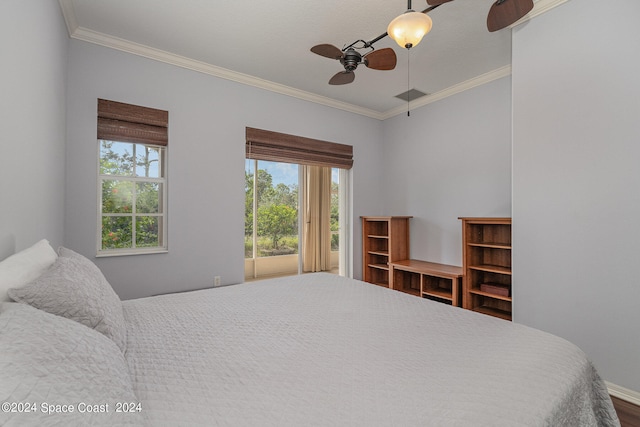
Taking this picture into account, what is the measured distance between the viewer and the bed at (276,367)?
25.7 inches

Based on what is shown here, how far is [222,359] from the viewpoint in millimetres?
1081

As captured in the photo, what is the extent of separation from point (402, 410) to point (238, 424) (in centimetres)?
44

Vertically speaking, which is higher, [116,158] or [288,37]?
[288,37]

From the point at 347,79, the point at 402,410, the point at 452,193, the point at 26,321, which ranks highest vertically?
the point at 347,79

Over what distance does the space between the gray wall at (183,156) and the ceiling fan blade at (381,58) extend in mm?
1833

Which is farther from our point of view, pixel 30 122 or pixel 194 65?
pixel 194 65

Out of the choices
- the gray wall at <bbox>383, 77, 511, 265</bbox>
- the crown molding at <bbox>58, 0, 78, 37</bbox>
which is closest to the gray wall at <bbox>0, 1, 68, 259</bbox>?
the crown molding at <bbox>58, 0, 78, 37</bbox>

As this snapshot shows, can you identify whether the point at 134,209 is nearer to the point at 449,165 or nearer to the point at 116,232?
the point at 116,232

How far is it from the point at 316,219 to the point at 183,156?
9.63 feet

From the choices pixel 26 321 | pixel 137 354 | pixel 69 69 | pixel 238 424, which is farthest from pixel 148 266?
pixel 238 424

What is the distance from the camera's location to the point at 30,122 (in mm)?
1646

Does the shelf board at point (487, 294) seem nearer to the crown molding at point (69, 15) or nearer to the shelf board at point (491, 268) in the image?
the shelf board at point (491, 268)

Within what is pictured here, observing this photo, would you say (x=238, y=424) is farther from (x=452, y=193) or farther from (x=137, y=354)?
(x=452, y=193)

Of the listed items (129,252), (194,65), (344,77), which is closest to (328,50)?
(344,77)
